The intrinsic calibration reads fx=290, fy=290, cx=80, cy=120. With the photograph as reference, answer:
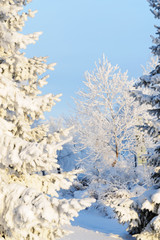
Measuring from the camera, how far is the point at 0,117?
5.23 m

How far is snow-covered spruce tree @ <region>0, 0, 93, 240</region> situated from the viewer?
4.11m

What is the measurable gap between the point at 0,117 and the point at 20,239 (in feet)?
7.20

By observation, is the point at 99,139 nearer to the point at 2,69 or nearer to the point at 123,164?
the point at 123,164

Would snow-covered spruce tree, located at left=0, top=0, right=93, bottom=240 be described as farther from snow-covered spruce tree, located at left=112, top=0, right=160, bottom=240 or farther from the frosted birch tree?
the frosted birch tree

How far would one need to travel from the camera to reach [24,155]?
4258mm

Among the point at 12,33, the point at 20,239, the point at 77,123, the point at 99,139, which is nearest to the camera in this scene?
the point at 20,239

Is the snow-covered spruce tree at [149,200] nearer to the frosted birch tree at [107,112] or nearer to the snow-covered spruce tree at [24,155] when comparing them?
the snow-covered spruce tree at [24,155]

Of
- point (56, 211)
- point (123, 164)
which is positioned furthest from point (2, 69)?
point (123, 164)

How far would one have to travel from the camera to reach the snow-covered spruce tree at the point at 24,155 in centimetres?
411

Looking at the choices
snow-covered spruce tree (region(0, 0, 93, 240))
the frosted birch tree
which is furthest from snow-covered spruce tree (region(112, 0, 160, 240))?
the frosted birch tree

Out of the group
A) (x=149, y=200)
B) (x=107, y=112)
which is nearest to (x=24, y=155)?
(x=149, y=200)

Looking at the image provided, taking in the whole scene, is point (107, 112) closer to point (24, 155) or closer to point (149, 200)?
point (149, 200)

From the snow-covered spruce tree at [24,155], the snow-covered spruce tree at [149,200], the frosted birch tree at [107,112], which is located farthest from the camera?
the frosted birch tree at [107,112]

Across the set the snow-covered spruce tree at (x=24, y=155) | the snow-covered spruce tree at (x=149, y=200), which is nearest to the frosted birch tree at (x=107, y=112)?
the snow-covered spruce tree at (x=149, y=200)
